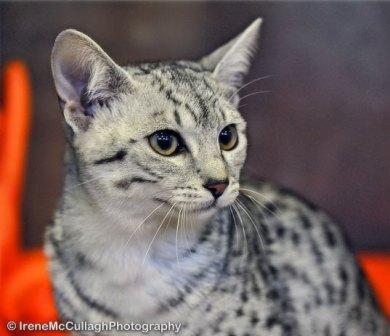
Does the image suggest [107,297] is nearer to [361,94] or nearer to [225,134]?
[225,134]

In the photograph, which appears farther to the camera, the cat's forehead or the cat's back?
the cat's back

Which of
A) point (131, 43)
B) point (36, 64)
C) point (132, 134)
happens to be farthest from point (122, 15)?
point (132, 134)

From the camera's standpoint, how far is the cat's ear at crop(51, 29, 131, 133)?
2.11 ft

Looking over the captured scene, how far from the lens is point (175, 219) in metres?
0.73

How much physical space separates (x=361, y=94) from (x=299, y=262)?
0.33 metres

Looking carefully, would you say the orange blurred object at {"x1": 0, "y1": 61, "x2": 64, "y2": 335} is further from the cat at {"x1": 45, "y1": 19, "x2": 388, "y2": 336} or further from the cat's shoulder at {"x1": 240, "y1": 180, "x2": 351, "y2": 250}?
the cat's shoulder at {"x1": 240, "y1": 180, "x2": 351, "y2": 250}

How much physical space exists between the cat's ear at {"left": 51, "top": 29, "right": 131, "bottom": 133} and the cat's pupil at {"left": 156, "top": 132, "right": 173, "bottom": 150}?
7cm

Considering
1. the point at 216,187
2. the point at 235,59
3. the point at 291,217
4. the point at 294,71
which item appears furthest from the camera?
the point at 294,71

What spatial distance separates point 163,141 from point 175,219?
0.33 feet

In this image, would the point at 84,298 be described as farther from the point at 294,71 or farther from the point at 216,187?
the point at 294,71

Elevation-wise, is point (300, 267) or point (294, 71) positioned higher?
point (294, 71)

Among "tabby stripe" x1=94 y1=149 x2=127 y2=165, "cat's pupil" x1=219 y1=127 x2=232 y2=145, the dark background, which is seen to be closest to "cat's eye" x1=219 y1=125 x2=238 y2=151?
"cat's pupil" x1=219 y1=127 x2=232 y2=145

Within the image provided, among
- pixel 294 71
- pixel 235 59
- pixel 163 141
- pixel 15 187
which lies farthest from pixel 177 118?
pixel 15 187

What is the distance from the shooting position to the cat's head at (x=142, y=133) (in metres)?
0.67
